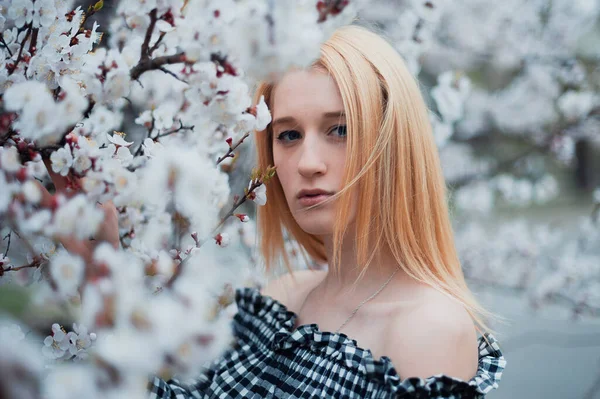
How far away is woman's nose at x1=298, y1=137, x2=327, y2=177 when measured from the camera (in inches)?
45.9

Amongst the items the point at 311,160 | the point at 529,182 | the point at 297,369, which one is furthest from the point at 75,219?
the point at 529,182

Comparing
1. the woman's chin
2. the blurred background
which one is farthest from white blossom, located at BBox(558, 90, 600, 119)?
the woman's chin

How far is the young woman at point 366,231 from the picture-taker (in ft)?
3.60

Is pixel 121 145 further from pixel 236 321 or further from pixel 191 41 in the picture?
pixel 236 321

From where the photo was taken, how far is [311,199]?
1.20 meters

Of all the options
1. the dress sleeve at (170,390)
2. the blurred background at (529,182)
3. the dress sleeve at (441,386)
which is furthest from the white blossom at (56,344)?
the blurred background at (529,182)

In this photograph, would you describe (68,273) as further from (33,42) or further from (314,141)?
(314,141)

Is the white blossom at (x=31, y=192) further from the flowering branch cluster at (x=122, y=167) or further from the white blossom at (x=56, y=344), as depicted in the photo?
the white blossom at (x=56, y=344)

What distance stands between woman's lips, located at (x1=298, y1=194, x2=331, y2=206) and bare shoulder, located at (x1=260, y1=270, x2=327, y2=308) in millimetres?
444

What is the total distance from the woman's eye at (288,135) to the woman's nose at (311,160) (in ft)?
0.25

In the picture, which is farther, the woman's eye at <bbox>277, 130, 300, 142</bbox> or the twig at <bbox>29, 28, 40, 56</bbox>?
the woman's eye at <bbox>277, 130, 300, 142</bbox>

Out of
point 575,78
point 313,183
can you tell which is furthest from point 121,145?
point 575,78

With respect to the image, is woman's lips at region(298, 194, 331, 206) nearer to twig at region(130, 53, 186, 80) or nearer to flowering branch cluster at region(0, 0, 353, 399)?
flowering branch cluster at region(0, 0, 353, 399)

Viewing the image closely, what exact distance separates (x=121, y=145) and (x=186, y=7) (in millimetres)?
249
